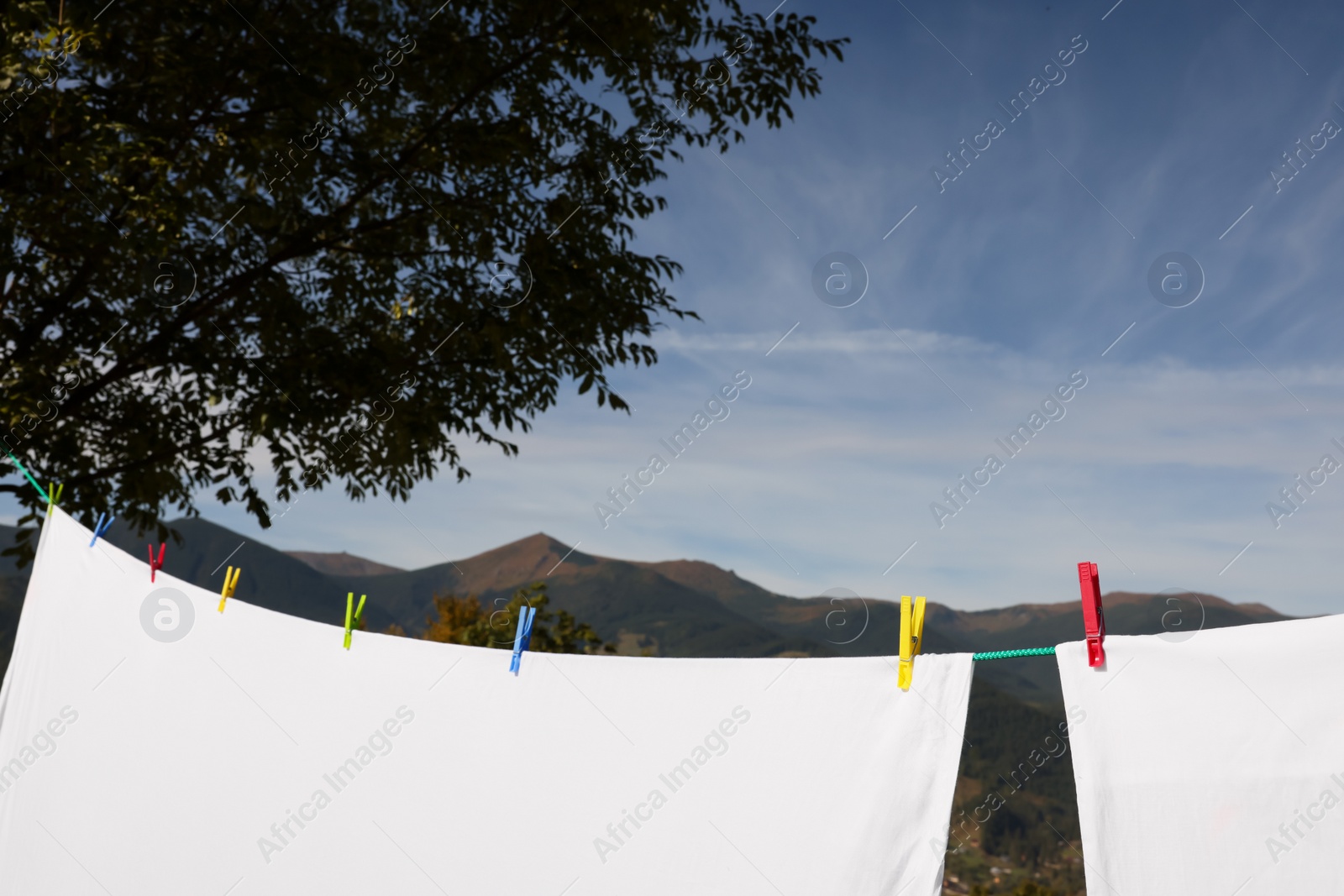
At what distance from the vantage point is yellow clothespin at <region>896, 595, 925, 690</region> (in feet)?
5.62

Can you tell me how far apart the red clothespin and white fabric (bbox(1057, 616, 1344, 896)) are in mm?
27

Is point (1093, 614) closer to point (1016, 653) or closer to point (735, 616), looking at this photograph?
point (1016, 653)

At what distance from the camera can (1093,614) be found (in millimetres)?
1581

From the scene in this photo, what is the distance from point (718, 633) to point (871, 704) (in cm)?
1203

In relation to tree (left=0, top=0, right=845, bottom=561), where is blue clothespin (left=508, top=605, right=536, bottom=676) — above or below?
below

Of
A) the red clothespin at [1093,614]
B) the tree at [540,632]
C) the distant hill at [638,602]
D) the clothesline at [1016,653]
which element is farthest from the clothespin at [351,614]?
the distant hill at [638,602]

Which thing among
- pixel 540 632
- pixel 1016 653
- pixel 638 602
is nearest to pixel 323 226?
pixel 540 632

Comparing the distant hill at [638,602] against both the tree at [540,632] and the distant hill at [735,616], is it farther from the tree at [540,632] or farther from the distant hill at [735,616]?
the tree at [540,632]

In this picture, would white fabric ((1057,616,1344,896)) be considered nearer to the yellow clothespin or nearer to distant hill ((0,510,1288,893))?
the yellow clothespin

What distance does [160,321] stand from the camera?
4.80m

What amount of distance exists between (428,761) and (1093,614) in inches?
61.1

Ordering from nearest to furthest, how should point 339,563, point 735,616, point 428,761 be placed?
point 428,761, point 735,616, point 339,563

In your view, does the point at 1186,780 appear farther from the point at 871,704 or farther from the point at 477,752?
the point at 477,752

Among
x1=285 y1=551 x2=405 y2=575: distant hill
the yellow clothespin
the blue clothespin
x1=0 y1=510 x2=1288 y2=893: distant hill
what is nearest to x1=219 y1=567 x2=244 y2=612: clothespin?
the blue clothespin
